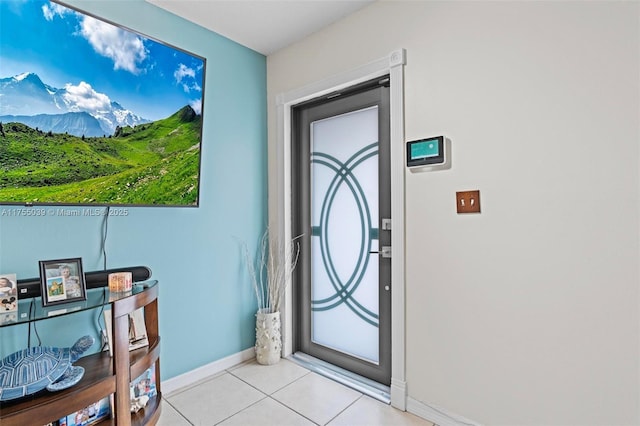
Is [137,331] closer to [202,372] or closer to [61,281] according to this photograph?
[61,281]

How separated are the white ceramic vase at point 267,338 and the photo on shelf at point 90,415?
1.12 meters

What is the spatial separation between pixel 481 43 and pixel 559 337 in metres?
1.47

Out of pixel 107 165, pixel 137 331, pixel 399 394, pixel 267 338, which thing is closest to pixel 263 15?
pixel 107 165

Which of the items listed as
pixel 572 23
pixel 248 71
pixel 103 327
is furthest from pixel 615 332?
pixel 248 71

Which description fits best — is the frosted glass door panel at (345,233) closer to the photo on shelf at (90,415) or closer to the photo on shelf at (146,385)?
the photo on shelf at (146,385)

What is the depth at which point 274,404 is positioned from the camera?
6.83 ft

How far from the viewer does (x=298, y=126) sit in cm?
280

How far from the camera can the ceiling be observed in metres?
2.18

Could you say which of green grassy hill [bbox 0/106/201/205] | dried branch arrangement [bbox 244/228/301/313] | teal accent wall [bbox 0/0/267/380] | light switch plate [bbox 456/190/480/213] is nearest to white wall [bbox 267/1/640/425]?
light switch plate [bbox 456/190/480/213]

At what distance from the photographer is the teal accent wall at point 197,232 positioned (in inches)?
70.3

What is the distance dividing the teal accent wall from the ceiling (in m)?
0.08

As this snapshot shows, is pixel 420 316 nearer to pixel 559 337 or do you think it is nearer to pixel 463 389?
pixel 463 389

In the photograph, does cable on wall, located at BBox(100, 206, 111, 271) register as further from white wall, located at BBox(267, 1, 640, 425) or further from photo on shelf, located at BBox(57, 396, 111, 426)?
white wall, located at BBox(267, 1, 640, 425)

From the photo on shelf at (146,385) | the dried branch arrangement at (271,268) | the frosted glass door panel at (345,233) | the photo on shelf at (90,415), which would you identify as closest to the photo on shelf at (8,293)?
the photo on shelf at (90,415)
